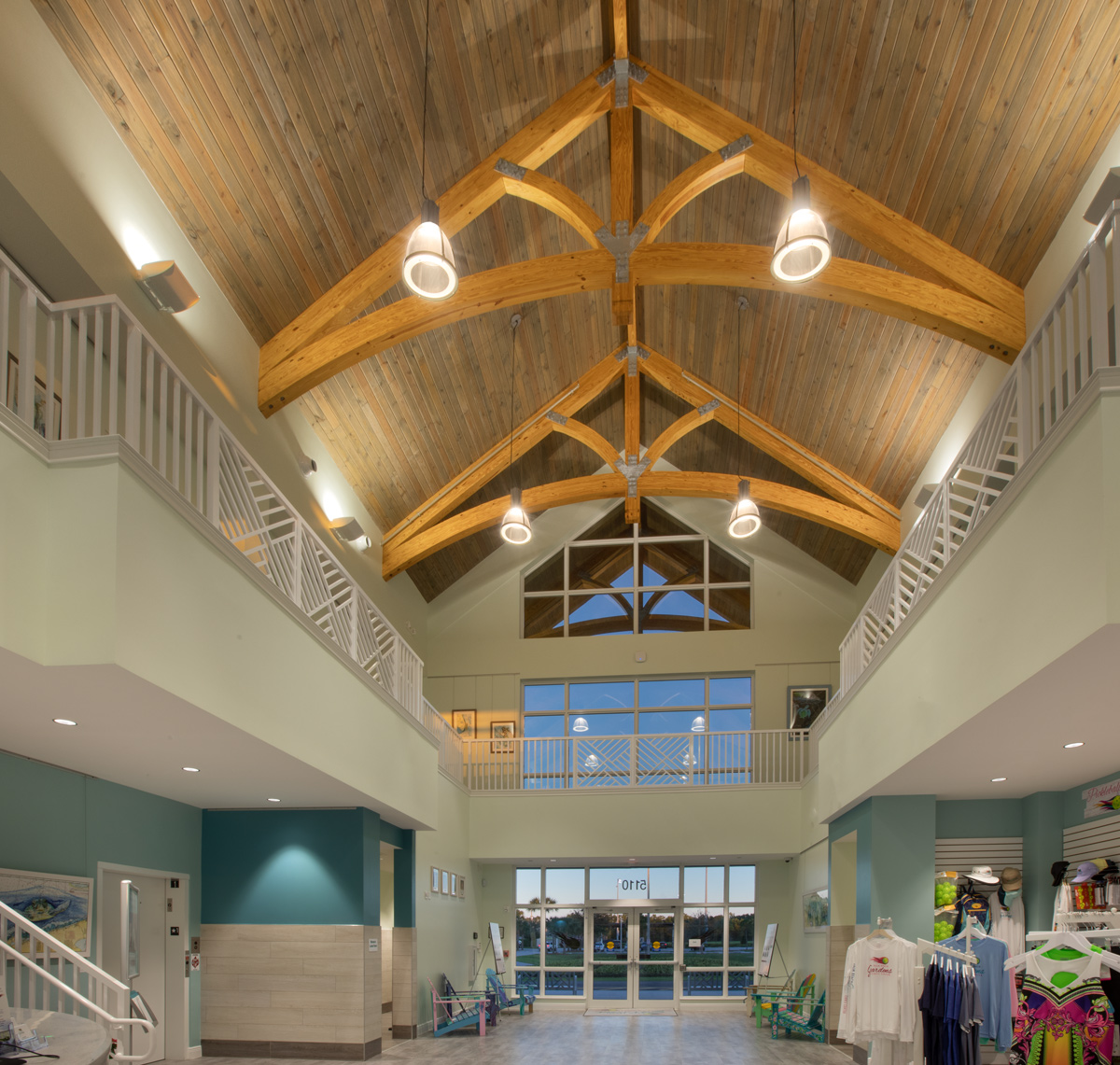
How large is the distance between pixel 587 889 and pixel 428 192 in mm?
12215

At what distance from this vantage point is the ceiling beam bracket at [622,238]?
32.9 ft

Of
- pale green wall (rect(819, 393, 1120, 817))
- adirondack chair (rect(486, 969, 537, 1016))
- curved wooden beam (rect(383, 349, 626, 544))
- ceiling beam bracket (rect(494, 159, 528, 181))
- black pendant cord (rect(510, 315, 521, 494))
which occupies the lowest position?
adirondack chair (rect(486, 969, 537, 1016))


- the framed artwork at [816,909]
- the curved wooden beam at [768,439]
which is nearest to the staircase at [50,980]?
the framed artwork at [816,909]

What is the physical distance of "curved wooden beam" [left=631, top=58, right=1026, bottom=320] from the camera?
29.4 feet

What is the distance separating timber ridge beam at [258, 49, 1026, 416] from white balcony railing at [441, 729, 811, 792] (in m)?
7.47

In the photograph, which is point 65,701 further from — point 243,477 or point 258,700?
point 243,477

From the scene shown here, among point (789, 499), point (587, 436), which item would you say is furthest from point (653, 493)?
point (789, 499)

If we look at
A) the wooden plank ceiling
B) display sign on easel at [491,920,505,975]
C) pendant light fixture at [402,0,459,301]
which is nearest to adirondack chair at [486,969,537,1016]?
display sign on easel at [491,920,505,975]

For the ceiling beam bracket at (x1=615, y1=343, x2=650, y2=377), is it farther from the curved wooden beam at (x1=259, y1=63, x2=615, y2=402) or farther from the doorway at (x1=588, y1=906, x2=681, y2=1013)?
the doorway at (x1=588, y1=906, x2=681, y2=1013)

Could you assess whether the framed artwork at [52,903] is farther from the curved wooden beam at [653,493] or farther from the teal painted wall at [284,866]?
the curved wooden beam at [653,493]

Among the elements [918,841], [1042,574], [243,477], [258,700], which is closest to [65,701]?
Result: [258,700]

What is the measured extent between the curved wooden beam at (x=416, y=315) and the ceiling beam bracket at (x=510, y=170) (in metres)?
0.99

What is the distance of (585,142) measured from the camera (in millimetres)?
11148

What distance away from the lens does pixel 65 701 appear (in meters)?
5.99
